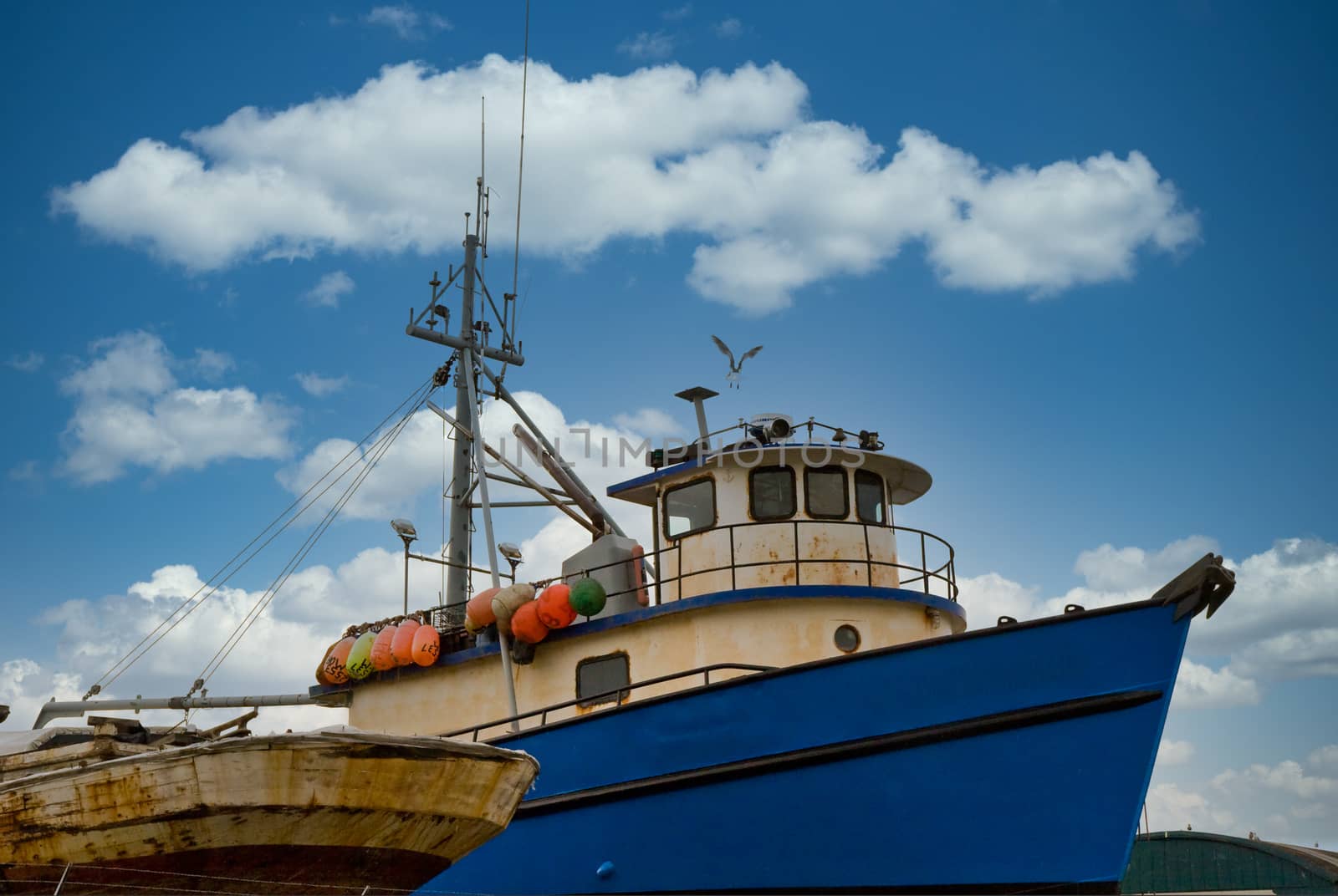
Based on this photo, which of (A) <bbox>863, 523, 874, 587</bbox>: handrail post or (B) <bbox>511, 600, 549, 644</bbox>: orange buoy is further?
(B) <bbox>511, 600, 549, 644</bbox>: orange buoy

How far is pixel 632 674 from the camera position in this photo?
1318cm

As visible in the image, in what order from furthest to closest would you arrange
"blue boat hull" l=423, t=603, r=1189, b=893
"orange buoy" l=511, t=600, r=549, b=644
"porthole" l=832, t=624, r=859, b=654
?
1. "orange buoy" l=511, t=600, r=549, b=644
2. "porthole" l=832, t=624, r=859, b=654
3. "blue boat hull" l=423, t=603, r=1189, b=893

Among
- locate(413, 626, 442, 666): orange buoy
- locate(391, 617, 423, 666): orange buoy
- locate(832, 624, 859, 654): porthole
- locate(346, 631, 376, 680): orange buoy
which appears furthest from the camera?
locate(346, 631, 376, 680): orange buoy

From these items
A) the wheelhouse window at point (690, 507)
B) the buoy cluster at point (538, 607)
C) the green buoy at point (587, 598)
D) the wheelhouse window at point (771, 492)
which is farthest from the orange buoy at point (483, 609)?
the wheelhouse window at point (771, 492)

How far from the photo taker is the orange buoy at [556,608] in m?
13.3

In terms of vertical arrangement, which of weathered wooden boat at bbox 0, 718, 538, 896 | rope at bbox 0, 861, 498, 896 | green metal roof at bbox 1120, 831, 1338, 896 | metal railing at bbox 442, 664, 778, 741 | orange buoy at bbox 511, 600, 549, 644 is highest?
orange buoy at bbox 511, 600, 549, 644

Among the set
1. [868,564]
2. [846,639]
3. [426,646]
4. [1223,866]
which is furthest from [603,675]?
[1223,866]

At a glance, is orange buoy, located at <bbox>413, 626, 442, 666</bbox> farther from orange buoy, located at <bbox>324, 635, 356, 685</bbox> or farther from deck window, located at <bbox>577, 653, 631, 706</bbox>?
deck window, located at <bbox>577, 653, 631, 706</bbox>

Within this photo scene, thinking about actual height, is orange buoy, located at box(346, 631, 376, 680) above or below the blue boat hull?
above

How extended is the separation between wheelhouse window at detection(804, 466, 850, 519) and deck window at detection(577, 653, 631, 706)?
105 inches

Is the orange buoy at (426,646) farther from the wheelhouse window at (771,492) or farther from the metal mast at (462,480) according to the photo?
the wheelhouse window at (771,492)

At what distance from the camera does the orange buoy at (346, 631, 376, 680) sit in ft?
49.8

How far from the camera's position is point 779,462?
13.5 m

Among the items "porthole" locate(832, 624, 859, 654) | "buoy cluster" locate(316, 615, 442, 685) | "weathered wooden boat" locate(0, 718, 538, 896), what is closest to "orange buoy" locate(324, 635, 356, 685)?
"buoy cluster" locate(316, 615, 442, 685)
